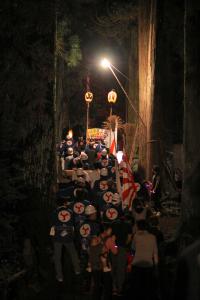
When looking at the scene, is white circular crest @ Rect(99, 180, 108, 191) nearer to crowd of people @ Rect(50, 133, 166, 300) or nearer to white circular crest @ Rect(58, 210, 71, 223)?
crowd of people @ Rect(50, 133, 166, 300)

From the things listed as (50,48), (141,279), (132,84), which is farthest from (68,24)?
(141,279)

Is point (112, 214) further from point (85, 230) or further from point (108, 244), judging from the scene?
point (108, 244)

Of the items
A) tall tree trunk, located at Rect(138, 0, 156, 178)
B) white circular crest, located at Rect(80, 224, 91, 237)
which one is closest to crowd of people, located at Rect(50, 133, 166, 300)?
white circular crest, located at Rect(80, 224, 91, 237)

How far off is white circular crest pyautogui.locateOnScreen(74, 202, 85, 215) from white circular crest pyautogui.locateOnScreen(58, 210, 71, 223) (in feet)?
1.66

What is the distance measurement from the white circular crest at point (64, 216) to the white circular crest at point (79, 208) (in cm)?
50

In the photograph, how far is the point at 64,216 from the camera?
9.22m

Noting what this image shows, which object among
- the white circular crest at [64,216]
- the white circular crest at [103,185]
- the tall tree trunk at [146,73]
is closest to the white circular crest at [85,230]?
the white circular crest at [64,216]

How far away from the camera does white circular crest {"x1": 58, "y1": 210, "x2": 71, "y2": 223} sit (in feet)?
30.2

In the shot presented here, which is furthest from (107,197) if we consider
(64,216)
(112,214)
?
(64,216)

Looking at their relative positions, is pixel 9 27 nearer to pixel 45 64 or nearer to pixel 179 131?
pixel 45 64

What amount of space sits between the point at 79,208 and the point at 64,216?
615mm

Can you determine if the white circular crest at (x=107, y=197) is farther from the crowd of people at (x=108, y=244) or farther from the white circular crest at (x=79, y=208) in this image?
the white circular crest at (x=79, y=208)

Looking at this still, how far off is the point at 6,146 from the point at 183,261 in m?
6.85

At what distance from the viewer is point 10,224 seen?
9.09 metres
